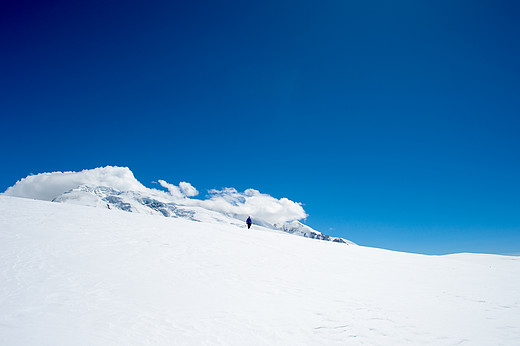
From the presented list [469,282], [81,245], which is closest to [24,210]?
[81,245]

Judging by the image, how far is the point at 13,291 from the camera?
884cm

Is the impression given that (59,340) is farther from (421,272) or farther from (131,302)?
(421,272)

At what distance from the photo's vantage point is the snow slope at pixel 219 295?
7.21m

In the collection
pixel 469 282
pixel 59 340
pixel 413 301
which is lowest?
pixel 59 340

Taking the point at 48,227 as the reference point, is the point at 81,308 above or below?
below

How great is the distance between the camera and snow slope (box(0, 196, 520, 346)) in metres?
7.21

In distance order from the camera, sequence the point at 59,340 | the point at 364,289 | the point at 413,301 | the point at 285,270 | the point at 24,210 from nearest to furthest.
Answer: the point at 59,340, the point at 413,301, the point at 364,289, the point at 285,270, the point at 24,210

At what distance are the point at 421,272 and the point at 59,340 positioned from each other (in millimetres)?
16991

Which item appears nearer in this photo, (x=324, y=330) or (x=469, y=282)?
(x=324, y=330)

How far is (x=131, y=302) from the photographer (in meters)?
8.84

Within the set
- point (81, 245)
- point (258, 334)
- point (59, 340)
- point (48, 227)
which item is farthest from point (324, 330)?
point (48, 227)

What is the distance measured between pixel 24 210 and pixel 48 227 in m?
5.56

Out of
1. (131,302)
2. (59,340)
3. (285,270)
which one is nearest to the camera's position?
(59,340)

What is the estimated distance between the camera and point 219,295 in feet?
32.9
